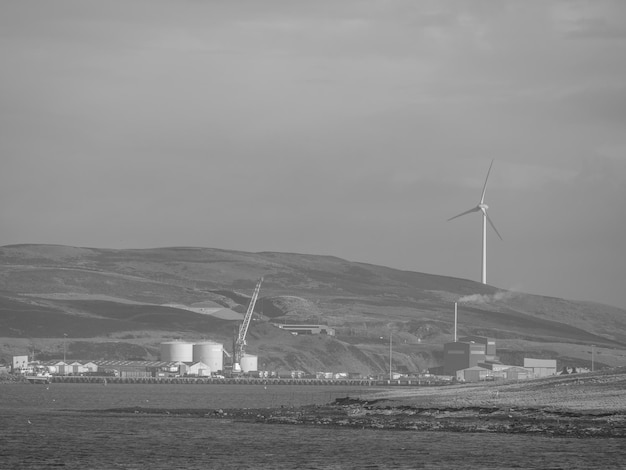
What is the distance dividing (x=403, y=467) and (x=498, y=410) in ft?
114

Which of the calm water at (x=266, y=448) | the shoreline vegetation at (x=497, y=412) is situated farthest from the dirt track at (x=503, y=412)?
the calm water at (x=266, y=448)

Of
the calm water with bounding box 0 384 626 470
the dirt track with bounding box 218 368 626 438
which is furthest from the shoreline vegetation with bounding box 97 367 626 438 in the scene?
the calm water with bounding box 0 384 626 470

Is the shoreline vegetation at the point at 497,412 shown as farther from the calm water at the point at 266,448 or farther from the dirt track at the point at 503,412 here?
the calm water at the point at 266,448

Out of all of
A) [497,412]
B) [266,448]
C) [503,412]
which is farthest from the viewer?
[497,412]

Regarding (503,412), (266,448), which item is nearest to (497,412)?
(503,412)

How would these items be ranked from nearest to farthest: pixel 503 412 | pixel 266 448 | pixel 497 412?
pixel 266 448, pixel 503 412, pixel 497 412

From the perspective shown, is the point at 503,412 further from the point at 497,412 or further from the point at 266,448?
the point at 266,448

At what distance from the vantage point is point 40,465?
7300cm

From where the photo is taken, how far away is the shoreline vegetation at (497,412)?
90312 mm

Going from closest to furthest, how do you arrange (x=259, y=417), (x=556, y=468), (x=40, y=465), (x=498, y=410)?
(x=556, y=468) → (x=40, y=465) → (x=498, y=410) → (x=259, y=417)

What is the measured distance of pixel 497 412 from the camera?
103062 millimetres

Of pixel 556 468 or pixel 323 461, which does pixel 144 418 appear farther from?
pixel 556 468

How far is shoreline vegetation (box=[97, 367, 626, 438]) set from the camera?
90.3 m

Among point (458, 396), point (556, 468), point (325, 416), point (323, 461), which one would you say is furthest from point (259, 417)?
point (556, 468)
